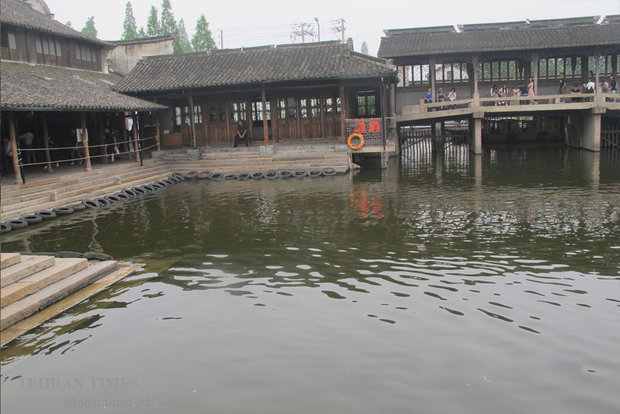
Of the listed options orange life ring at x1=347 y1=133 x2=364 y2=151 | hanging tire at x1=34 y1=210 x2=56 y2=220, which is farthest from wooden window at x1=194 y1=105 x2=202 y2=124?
hanging tire at x1=34 y1=210 x2=56 y2=220

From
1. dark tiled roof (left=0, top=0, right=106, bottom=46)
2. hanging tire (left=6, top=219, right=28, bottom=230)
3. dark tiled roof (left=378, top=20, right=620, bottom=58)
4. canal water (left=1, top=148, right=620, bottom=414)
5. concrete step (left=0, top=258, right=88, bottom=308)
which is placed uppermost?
dark tiled roof (left=0, top=0, right=106, bottom=46)

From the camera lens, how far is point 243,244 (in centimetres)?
1199

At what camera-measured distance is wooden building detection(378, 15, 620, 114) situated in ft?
97.7

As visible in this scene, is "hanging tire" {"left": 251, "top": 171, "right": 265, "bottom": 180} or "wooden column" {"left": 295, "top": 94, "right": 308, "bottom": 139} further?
"wooden column" {"left": 295, "top": 94, "right": 308, "bottom": 139}

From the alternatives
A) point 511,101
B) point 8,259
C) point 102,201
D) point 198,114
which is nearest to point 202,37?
point 198,114

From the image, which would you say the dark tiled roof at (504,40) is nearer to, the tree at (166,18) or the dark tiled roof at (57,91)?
the dark tiled roof at (57,91)

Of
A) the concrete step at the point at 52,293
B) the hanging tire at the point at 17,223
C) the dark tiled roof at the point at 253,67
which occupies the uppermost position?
the dark tiled roof at the point at 253,67

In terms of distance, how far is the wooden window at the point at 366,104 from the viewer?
29.7 meters

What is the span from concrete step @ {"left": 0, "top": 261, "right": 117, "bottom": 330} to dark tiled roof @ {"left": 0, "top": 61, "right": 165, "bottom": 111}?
9420 millimetres

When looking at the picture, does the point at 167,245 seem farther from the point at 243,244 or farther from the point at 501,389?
the point at 501,389

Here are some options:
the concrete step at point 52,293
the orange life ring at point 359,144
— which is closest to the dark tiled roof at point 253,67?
the orange life ring at point 359,144

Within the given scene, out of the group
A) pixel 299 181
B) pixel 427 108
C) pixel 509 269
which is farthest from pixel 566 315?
pixel 427 108

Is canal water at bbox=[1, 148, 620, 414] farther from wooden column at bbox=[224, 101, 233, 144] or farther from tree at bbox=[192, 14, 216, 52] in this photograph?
tree at bbox=[192, 14, 216, 52]

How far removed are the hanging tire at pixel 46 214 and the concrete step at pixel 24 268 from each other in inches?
256
